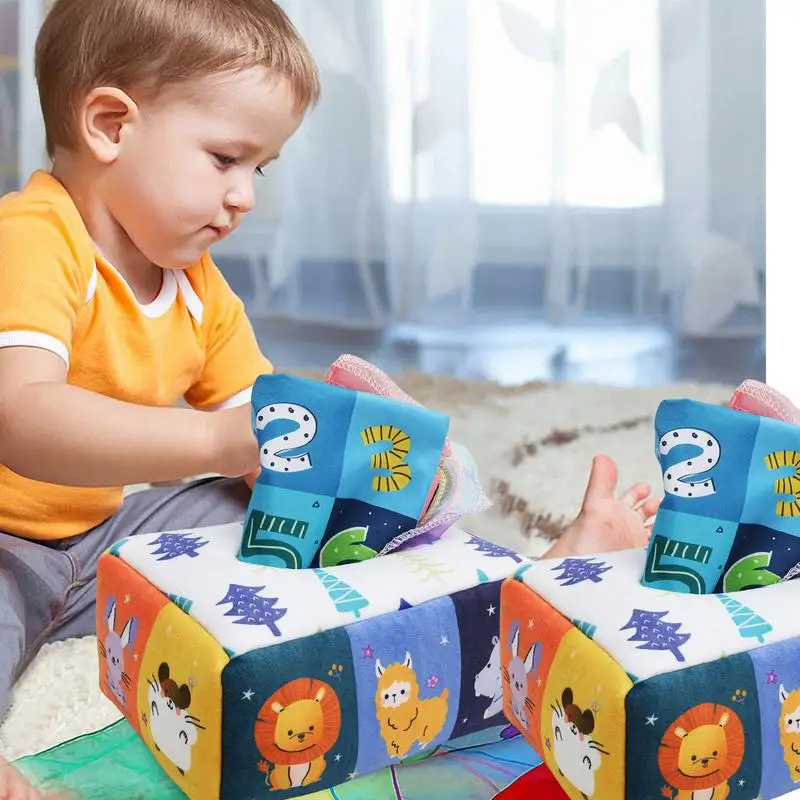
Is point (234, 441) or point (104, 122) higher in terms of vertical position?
point (104, 122)

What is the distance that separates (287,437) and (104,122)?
1.03ft

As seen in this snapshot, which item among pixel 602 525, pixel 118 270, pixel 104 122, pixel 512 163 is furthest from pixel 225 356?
pixel 512 163

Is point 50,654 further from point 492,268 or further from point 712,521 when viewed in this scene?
point 492,268

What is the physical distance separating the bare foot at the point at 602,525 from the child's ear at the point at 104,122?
44 cm

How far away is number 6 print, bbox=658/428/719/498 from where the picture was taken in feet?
1.93

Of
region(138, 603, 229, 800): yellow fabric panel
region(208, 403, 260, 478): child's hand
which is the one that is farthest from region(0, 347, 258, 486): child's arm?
region(138, 603, 229, 800): yellow fabric panel

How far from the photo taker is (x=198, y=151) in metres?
0.78

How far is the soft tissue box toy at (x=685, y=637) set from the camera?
1.71ft

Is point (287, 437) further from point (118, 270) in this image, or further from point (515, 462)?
point (515, 462)

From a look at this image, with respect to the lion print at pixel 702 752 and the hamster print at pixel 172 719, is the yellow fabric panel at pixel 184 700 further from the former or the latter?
the lion print at pixel 702 752

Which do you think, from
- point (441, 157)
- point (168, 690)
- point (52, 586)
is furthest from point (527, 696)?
point (441, 157)

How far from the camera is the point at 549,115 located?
2199mm

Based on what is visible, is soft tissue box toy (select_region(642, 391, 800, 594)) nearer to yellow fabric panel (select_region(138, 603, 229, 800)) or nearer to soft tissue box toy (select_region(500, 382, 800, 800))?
soft tissue box toy (select_region(500, 382, 800, 800))

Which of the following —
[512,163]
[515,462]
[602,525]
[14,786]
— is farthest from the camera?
[512,163]
